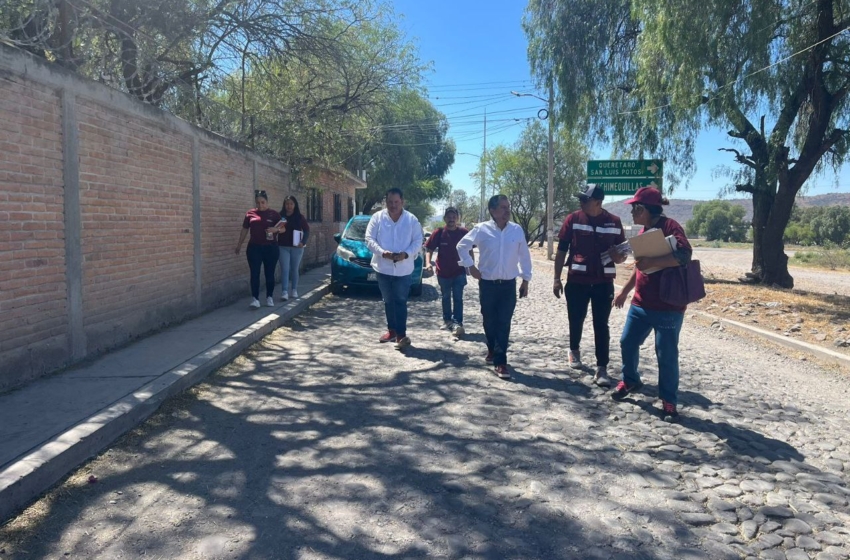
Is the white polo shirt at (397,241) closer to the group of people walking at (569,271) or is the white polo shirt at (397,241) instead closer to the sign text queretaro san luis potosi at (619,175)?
the group of people walking at (569,271)

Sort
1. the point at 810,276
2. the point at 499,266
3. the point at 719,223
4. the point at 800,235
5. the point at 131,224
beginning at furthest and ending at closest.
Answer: the point at 719,223 < the point at 800,235 < the point at 810,276 < the point at 131,224 < the point at 499,266

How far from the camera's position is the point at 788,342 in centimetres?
825

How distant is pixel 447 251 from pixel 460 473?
4.78 m

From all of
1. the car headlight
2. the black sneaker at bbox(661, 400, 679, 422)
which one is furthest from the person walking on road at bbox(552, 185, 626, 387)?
the car headlight

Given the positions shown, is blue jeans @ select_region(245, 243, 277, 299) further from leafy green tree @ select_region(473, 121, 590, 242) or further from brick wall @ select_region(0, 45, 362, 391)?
leafy green tree @ select_region(473, 121, 590, 242)

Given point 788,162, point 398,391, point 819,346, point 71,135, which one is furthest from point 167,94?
point 788,162

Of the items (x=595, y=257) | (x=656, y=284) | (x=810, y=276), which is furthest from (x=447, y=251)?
(x=810, y=276)

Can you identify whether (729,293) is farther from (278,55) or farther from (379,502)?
(379,502)

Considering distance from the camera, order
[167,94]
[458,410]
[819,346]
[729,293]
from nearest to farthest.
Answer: [458,410]
[819,346]
[167,94]
[729,293]

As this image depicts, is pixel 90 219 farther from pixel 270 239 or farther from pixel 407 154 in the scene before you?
pixel 407 154

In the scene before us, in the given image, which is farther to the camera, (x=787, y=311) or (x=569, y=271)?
(x=787, y=311)

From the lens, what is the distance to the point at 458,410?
4.89 meters

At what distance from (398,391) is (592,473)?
2.13 meters

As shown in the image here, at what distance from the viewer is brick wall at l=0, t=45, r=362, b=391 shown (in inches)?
190
